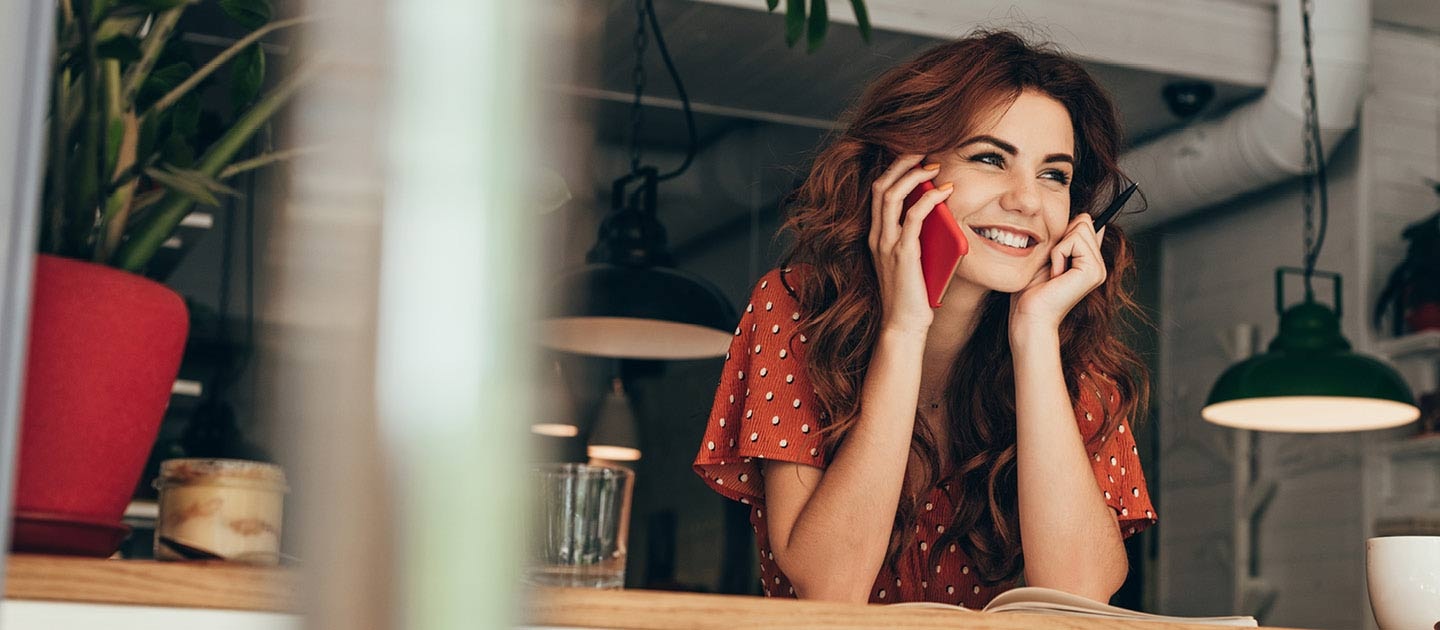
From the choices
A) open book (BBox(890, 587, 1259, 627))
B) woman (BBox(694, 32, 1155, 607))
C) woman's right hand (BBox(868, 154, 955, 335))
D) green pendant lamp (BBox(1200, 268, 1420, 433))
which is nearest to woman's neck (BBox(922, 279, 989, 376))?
woman (BBox(694, 32, 1155, 607))

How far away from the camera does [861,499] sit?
4.37 ft

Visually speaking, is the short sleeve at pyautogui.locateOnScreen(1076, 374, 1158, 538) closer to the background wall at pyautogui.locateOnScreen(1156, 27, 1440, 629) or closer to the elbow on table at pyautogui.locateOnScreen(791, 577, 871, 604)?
the elbow on table at pyautogui.locateOnScreen(791, 577, 871, 604)

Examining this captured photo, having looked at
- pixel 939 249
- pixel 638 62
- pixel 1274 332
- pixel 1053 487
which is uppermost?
pixel 638 62

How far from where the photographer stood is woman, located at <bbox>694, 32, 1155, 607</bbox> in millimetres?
1380

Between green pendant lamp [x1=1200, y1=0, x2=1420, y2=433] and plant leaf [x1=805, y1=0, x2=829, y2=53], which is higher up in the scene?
plant leaf [x1=805, y1=0, x2=829, y2=53]

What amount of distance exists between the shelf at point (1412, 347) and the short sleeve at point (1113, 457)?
11.1ft

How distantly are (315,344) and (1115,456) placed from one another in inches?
57.7

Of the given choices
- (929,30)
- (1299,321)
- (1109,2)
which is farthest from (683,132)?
(1299,321)

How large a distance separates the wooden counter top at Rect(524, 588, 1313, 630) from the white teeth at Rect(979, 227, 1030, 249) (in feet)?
2.66

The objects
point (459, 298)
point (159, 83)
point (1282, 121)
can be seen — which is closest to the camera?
point (459, 298)

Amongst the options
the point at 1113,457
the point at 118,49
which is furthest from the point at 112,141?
the point at 1113,457

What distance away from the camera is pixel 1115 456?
5.13ft

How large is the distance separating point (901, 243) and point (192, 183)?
77 cm

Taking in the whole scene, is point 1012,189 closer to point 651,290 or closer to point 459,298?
point 459,298
